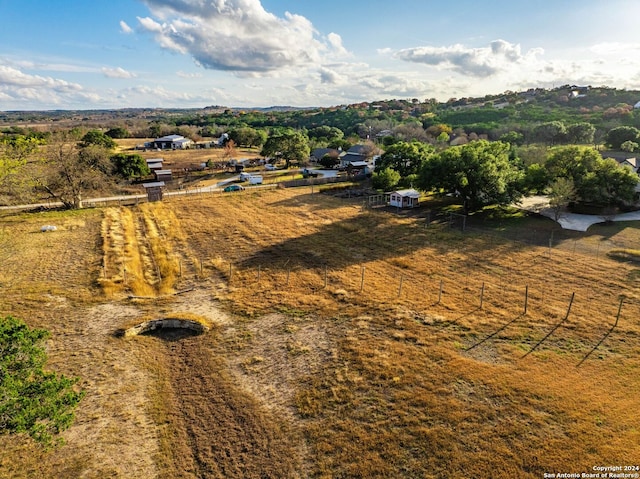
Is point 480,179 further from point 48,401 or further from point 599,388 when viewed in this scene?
point 48,401

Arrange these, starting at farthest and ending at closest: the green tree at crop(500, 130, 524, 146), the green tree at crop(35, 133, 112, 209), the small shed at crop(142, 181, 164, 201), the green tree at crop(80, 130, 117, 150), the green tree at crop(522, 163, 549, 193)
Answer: the green tree at crop(500, 130, 524, 146) < the green tree at crop(80, 130, 117, 150) < the small shed at crop(142, 181, 164, 201) < the green tree at crop(35, 133, 112, 209) < the green tree at crop(522, 163, 549, 193)

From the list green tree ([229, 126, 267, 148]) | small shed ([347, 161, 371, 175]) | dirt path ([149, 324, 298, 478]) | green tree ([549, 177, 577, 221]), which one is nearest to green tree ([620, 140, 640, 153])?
green tree ([549, 177, 577, 221])

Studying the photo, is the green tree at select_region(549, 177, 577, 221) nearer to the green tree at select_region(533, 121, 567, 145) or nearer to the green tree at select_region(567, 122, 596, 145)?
the green tree at select_region(533, 121, 567, 145)

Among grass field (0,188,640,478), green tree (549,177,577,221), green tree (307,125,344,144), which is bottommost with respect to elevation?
grass field (0,188,640,478)

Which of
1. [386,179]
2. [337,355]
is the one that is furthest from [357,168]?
[337,355]

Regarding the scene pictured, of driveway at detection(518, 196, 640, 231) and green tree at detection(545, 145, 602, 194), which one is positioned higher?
green tree at detection(545, 145, 602, 194)

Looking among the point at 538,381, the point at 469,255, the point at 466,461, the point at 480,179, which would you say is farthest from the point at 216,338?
the point at 480,179

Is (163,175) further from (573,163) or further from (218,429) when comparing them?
(573,163)
